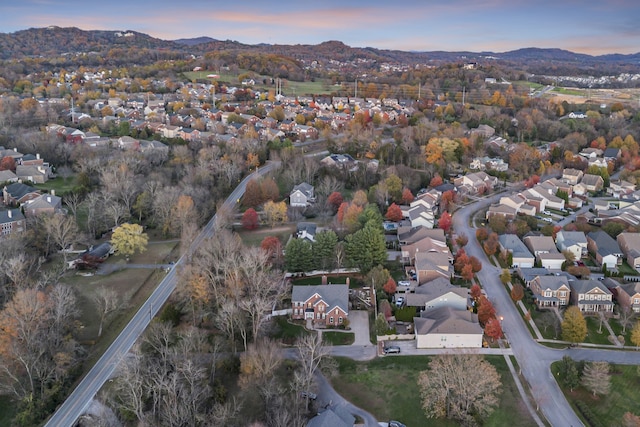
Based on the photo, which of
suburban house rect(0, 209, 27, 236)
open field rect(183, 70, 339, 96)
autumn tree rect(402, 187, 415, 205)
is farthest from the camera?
open field rect(183, 70, 339, 96)

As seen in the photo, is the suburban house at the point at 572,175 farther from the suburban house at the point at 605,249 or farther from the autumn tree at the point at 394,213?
the autumn tree at the point at 394,213

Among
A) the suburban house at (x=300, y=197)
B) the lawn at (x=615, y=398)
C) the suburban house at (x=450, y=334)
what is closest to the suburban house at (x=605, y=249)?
the lawn at (x=615, y=398)

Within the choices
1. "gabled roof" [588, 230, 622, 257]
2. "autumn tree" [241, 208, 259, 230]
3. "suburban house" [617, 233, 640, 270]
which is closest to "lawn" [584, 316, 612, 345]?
"gabled roof" [588, 230, 622, 257]

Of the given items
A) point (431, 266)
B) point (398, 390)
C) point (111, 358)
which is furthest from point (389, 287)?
point (111, 358)

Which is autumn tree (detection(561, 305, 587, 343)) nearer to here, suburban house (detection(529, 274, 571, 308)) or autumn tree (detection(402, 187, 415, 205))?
suburban house (detection(529, 274, 571, 308))

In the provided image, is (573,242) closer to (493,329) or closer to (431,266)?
(431,266)
